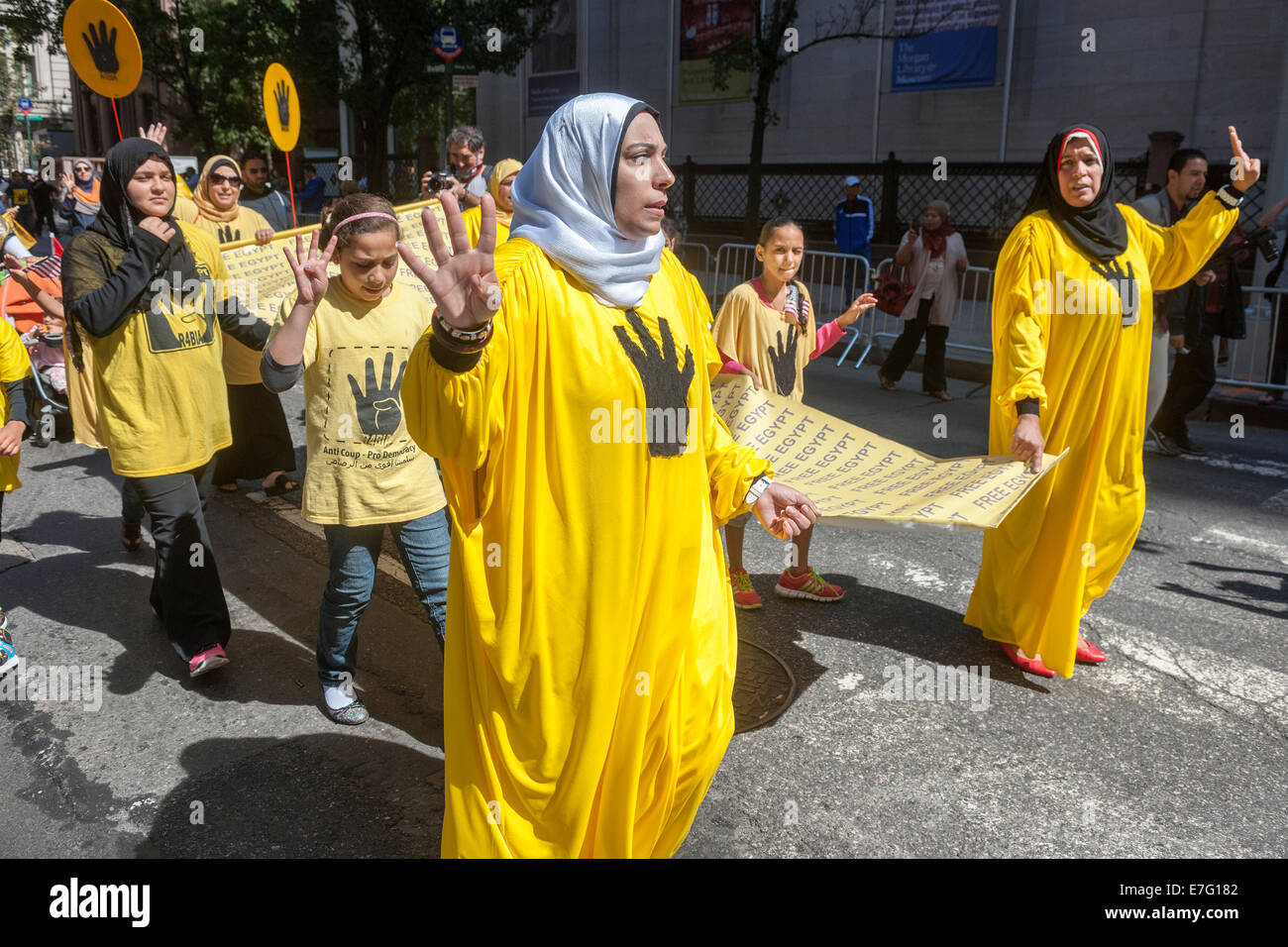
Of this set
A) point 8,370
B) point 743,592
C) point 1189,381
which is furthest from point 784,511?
point 1189,381

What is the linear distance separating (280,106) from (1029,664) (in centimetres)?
575

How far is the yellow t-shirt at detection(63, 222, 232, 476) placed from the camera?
4406 millimetres

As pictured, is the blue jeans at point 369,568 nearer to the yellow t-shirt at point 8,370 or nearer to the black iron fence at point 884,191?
the yellow t-shirt at point 8,370

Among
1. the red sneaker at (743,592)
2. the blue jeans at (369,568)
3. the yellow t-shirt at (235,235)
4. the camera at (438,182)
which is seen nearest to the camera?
the blue jeans at (369,568)

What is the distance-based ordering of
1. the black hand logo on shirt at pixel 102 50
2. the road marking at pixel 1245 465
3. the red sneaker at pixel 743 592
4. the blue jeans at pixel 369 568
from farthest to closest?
the road marking at pixel 1245 465, the black hand logo on shirt at pixel 102 50, the red sneaker at pixel 743 592, the blue jeans at pixel 369 568

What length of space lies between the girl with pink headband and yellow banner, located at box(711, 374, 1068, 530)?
1.17m

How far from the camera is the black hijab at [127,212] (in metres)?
4.29

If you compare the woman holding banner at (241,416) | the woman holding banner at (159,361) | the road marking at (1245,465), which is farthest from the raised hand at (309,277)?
the road marking at (1245,465)

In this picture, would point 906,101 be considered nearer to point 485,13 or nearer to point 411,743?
point 485,13

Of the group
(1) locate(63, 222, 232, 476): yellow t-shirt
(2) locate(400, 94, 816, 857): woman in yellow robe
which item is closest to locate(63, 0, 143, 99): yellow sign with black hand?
(1) locate(63, 222, 232, 476): yellow t-shirt

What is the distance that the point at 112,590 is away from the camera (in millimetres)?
5543

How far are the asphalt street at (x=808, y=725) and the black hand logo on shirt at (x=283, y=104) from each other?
2.75 metres

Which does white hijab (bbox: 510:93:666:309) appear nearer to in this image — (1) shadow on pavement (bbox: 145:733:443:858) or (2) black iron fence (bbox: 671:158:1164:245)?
(1) shadow on pavement (bbox: 145:733:443:858)

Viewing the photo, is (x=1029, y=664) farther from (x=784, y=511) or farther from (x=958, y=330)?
(x=958, y=330)
